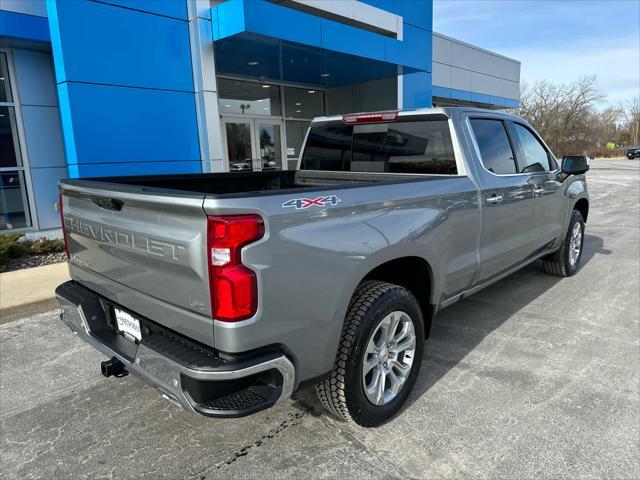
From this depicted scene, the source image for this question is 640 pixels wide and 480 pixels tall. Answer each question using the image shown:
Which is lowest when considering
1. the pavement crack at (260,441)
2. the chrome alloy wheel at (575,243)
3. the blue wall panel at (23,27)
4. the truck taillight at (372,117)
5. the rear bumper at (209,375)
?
the pavement crack at (260,441)

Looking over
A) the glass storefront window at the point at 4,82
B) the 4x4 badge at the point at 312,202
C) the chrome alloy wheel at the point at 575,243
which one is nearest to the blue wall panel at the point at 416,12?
the chrome alloy wheel at the point at 575,243

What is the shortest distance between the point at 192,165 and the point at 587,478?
7808 millimetres

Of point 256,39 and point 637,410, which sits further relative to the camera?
point 256,39

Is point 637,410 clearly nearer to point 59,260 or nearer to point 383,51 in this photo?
point 59,260

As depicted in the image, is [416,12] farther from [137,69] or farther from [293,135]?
[137,69]

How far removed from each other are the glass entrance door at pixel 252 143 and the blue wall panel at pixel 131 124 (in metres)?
3.77

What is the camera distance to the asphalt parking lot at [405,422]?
248 cm

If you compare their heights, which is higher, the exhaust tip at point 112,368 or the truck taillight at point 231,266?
the truck taillight at point 231,266

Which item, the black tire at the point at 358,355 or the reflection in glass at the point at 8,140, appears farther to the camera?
the reflection in glass at the point at 8,140

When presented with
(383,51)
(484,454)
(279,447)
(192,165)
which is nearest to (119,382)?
(279,447)

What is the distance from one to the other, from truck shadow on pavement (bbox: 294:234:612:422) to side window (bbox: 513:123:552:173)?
1.44m

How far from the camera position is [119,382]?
11.3ft

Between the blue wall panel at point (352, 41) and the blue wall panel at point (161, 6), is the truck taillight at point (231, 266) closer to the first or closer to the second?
the blue wall panel at point (161, 6)

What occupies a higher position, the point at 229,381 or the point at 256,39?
the point at 256,39
